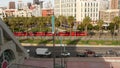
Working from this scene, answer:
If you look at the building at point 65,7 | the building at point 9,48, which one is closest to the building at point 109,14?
the building at point 65,7

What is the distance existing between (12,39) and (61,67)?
7.85 meters

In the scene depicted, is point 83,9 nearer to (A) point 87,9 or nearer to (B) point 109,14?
(A) point 87,9

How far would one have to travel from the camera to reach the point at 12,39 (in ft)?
87.3

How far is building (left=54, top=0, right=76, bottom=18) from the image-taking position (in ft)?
424

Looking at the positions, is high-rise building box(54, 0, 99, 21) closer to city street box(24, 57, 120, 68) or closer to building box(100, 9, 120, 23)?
building box(100, 9, 120, 23)

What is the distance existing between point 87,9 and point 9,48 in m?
98.9

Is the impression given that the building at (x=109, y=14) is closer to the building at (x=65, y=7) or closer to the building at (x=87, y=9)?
the building at (x=87, y=9)

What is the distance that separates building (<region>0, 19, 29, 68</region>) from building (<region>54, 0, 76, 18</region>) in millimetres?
99839

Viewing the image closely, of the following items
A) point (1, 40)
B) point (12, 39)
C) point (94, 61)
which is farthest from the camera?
point (94, 61)

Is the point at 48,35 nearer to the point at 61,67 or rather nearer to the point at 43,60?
the point at 43,60

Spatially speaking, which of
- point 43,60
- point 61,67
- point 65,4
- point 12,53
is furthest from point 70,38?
point 65,4

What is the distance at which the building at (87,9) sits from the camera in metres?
122

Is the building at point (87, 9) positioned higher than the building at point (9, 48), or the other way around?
the building at point (87, 9)

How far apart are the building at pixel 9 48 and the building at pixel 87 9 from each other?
309 feet
